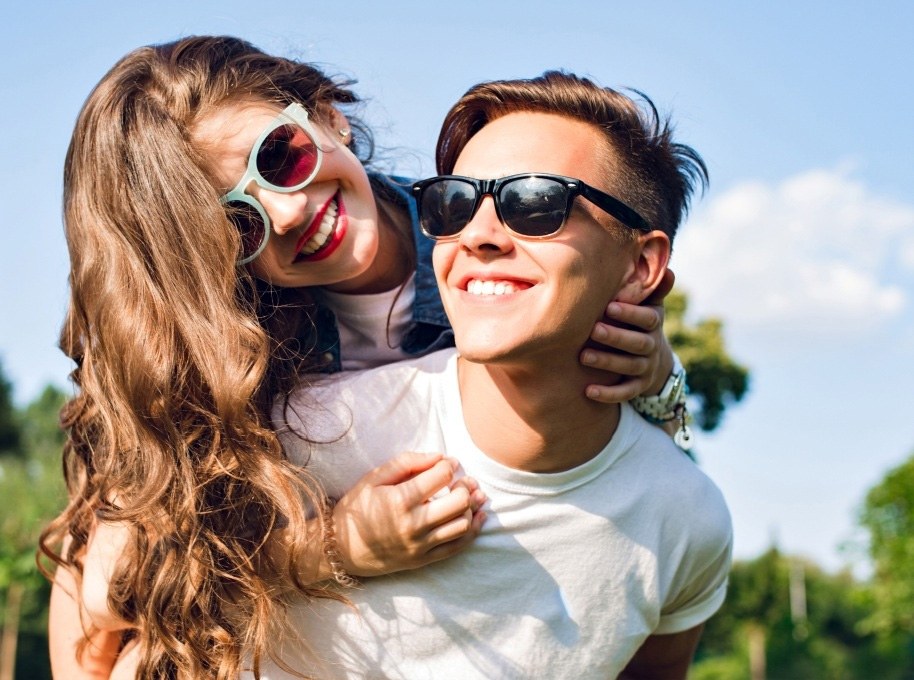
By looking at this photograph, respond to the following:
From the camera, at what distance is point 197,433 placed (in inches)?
123

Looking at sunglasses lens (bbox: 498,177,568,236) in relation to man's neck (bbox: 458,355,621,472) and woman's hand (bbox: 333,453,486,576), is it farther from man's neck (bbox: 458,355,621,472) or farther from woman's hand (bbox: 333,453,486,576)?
woman's hand (bbox: 333,453,486,576)

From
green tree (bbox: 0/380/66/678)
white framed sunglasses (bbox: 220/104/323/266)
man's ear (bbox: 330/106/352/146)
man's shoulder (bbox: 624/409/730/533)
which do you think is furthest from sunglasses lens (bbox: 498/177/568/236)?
green tree (bbox: 0/380/66/678)

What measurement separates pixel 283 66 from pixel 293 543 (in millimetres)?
1772

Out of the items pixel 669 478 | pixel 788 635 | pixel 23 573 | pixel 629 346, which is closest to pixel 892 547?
pixel 788 635

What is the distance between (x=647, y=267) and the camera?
10.6ft

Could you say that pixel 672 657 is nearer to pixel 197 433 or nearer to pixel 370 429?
pixel 370 429

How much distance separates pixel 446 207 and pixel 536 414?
2.41ft

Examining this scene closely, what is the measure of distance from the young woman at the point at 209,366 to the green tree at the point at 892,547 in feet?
139

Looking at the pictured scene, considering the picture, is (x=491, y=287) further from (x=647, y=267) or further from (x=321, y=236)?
(x=321, y=236)

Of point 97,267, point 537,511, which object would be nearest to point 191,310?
point 97,267

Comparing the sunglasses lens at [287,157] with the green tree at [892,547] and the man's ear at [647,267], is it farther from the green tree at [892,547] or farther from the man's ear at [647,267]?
the green tree at [892,547]

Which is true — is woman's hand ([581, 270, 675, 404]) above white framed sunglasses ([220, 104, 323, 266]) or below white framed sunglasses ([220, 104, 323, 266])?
below

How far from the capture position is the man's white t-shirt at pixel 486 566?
3.25 meters

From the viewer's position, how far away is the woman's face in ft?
10.7
